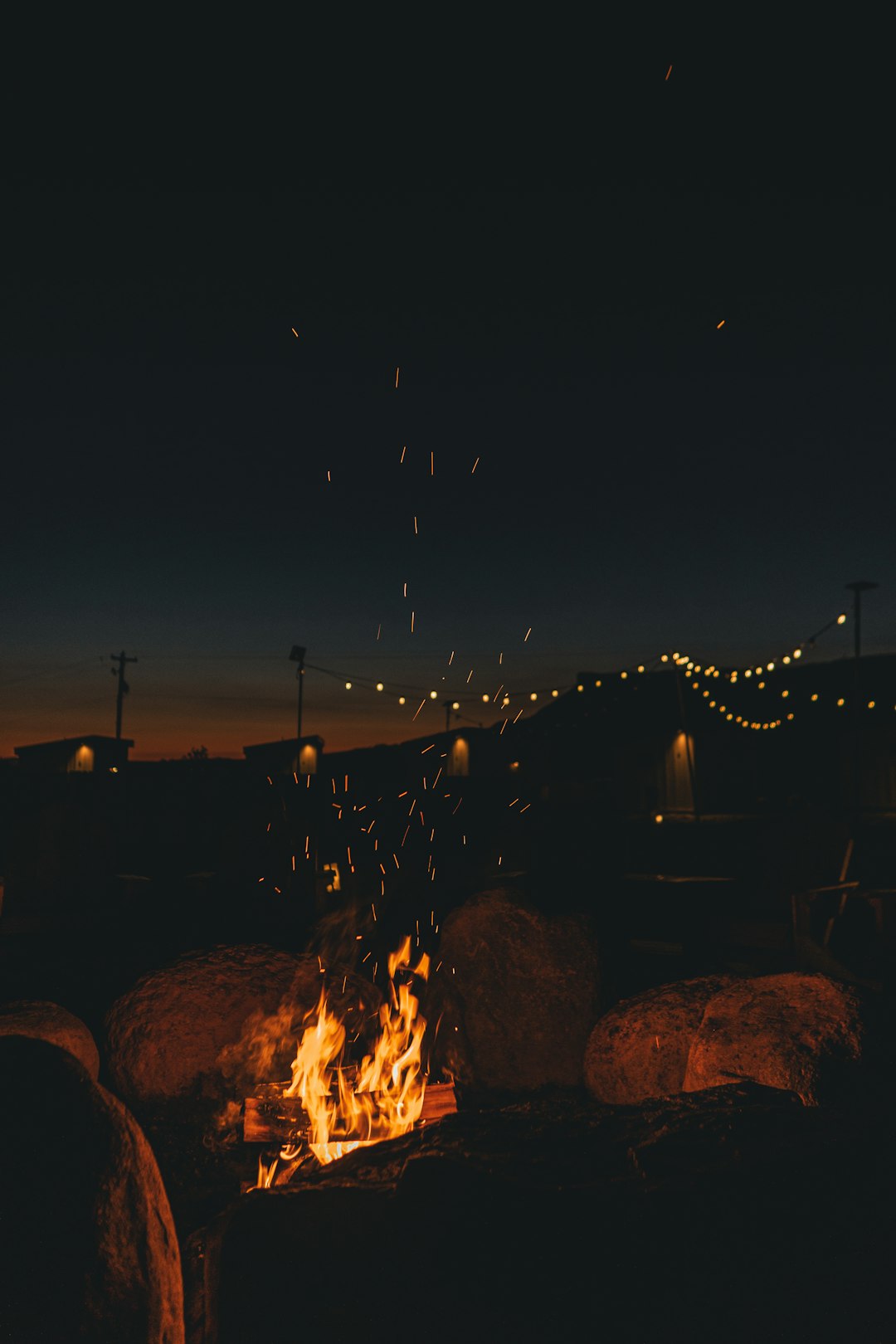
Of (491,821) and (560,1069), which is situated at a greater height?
(491,821)

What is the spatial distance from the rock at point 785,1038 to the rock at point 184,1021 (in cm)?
251

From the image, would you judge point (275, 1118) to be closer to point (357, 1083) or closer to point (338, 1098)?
point (338, 1098)

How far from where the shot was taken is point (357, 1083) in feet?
17.7

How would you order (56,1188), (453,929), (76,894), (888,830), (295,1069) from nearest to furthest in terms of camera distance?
(56,1188), (295,1069), (453,929), (76,894), (888,830)

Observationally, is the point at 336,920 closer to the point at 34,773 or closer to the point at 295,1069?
the point at 295,1069

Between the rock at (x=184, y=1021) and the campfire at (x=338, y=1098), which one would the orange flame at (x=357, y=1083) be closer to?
the campfire at (x=338, y=1098)

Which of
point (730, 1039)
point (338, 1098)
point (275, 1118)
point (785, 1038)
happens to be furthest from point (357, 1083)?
point (785, 1038)

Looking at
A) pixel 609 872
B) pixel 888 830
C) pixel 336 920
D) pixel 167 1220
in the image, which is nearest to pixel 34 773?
pixel 336 920

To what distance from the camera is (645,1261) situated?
257 cm

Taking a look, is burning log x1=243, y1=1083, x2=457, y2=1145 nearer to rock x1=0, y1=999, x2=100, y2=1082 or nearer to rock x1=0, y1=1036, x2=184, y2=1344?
rock x1=0, y1=999, x2=100, y2=1082

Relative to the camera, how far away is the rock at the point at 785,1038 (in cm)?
411

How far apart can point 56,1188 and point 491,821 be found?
15104 mm

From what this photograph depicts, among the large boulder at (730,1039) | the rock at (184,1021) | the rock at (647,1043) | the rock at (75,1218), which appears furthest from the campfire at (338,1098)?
the rock at (75,1218)

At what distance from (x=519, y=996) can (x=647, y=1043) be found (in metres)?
1.35
